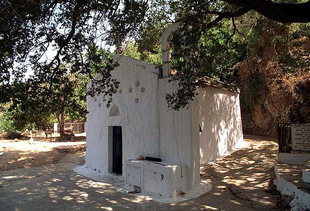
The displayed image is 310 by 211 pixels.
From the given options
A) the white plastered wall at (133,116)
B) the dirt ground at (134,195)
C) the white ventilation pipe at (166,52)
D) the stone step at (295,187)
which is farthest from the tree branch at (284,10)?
the white plastered wall at (133,116)

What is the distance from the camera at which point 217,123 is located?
539 inches

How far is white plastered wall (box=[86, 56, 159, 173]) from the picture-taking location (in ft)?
33.8

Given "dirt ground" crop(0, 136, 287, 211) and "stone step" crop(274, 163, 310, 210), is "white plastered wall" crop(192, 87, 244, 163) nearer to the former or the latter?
"dirt ground" crop(0, 136, 287, 211)

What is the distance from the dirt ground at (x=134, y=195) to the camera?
7.72 metres

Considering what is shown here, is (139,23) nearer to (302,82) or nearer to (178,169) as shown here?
(178,169)

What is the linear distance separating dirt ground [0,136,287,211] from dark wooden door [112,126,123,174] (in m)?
1.45

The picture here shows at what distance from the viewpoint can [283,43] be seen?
49.3 ft

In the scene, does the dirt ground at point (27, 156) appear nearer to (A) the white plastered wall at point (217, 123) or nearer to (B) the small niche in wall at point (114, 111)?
(B) the small niche in wall at point (114, 111)

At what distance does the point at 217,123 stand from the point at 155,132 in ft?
15.5

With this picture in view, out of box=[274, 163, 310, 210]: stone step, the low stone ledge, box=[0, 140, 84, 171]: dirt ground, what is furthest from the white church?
box=[0, 140, 84, 171]: dirt ground

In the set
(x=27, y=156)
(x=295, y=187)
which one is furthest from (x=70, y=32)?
(x=27, y=156)

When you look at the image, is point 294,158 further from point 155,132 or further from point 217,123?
point 155,132

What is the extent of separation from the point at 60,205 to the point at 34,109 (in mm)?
3157

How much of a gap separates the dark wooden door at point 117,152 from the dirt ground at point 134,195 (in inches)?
56.9
